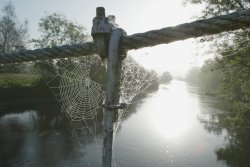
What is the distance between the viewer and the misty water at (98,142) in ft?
56.1

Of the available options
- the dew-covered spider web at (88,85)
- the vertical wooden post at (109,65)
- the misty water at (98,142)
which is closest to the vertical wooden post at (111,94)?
the vertical wooden post at (109,65)

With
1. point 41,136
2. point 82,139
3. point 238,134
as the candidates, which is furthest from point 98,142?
point 238,134

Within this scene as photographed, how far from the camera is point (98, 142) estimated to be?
2092 centimetres

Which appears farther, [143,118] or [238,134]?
[143,118]

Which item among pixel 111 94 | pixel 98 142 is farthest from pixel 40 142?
pixel 111 94

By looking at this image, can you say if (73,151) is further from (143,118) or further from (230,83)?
(143,118)

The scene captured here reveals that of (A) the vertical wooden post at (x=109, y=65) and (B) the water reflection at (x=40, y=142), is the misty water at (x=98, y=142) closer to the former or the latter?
(B) the water reflection at (x=40, y=142)

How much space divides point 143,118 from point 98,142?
11.9m

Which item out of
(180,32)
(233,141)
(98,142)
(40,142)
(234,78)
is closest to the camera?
(180,32)

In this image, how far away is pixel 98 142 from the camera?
68.6 feet

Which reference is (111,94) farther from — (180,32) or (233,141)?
(233,141)

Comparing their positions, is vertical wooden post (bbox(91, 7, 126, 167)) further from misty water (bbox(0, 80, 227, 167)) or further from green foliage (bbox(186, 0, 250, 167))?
misty water (bbox(0, 80, 227, 167))

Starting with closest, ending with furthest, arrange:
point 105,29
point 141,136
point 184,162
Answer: point 105,29 < point 184,162 < point 141,136

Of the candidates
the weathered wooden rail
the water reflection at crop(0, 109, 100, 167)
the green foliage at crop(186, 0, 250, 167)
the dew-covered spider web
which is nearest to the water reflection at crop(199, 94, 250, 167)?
the green foliage at crop(186, 0, 250, 167)
